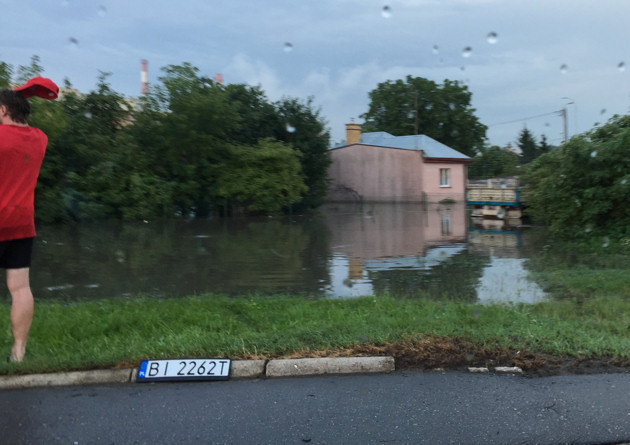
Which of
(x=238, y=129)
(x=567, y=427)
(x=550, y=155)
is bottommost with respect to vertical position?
(x=567, y=427)

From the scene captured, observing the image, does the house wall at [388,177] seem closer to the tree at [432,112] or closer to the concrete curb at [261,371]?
the tree at [432,112]

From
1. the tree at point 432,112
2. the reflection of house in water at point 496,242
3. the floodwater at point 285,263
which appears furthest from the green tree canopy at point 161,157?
the tree at point 432,112

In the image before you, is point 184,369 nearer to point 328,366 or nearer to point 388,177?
point 328,366

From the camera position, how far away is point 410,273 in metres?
9.80

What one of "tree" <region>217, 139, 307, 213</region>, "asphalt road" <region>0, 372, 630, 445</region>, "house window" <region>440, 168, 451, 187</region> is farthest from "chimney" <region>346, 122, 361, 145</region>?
"asphalt road" <region>0, 372, 630, 445</region>

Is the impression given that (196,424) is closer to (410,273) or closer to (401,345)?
(401,345)

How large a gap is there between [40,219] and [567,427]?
19.1m

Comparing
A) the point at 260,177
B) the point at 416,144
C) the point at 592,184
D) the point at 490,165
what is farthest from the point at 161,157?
the point at 490,165

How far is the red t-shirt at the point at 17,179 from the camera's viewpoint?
4.25 metres

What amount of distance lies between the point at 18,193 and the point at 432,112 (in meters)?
52.7

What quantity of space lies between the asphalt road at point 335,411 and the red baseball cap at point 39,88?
2335 millimetres

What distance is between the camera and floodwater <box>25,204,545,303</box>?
838 centimetres

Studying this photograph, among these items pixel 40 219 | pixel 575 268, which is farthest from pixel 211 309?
pixel 40 219

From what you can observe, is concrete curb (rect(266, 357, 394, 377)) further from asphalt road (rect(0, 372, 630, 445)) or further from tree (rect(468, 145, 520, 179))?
tree (rect(468, 145, 520, 179))
